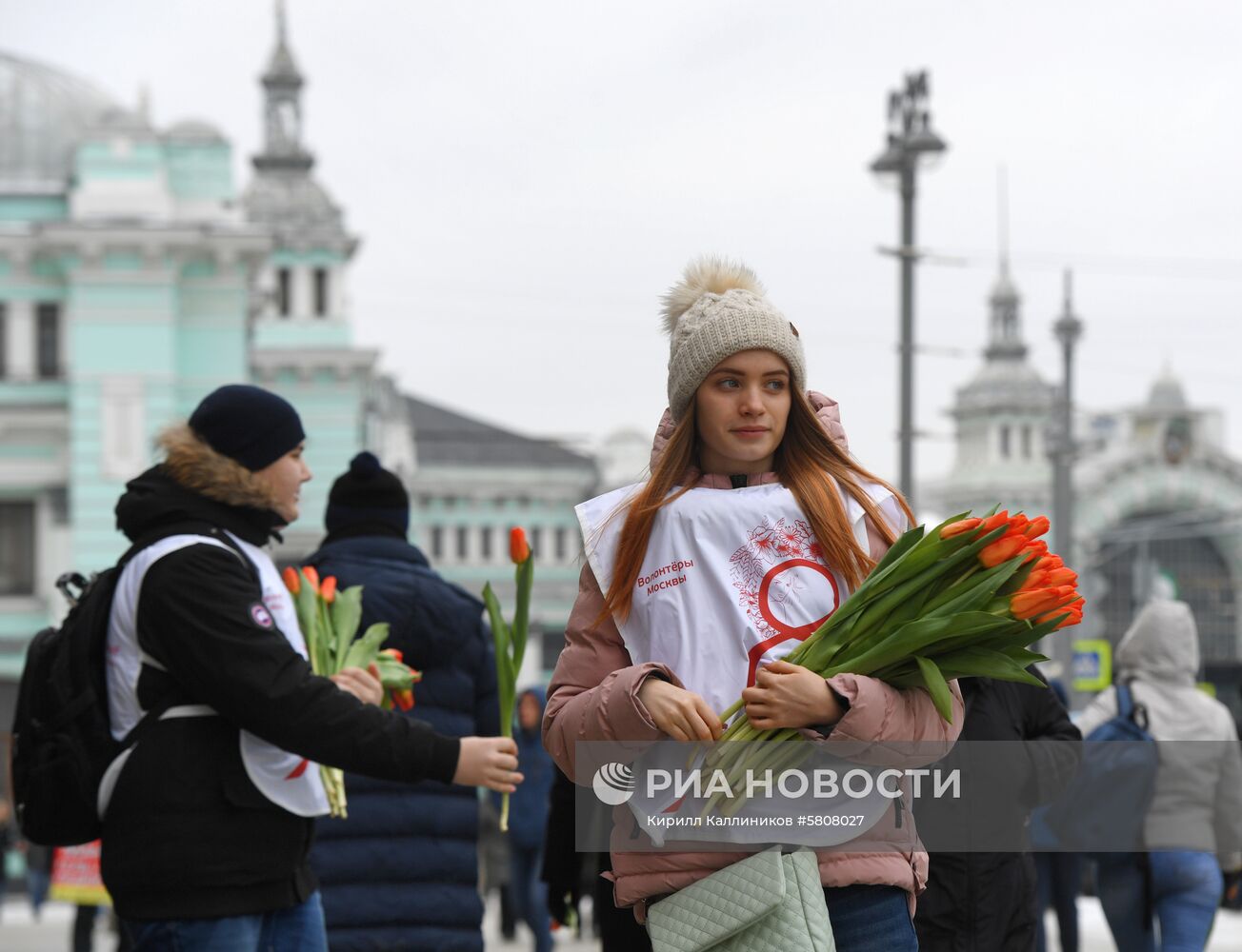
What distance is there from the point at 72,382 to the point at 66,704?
132 feet

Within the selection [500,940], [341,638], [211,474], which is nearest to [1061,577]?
[211,474]

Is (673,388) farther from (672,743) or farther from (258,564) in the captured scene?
(258,564)

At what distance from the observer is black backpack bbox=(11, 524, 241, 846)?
4.68m

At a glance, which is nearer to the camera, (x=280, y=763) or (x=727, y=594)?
(x=727, y=594)

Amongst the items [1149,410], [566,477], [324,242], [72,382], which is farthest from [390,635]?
[1149,410]

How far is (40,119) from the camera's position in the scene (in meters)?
47.6

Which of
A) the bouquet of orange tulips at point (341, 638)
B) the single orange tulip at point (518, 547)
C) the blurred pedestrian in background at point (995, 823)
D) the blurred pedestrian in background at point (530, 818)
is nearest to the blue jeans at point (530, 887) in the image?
the blurred pedestrian in background at point (530, 818)

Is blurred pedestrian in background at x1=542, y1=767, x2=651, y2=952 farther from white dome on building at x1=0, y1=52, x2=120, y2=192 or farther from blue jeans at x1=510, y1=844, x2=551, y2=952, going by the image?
white dome on building at x1=0, y1=52, x2=120, y2=192

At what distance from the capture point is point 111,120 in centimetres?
4544

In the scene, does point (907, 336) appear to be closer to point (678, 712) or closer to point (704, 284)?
point (704, 284)

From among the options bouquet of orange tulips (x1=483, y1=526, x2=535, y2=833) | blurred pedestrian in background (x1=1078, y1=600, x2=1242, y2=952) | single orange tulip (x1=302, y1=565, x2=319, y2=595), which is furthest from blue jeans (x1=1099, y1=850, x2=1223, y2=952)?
bouquet of orange tulips (x1=483, y1=526, x2=535, y2=833)

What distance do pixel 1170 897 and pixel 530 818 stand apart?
19.1 ft

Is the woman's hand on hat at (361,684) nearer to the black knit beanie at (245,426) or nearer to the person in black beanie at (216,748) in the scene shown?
the person in black beanie at (216,748)

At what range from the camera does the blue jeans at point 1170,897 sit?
326 inches
